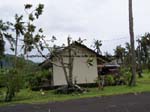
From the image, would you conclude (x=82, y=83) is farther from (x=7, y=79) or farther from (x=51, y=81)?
(x=7, y=79)

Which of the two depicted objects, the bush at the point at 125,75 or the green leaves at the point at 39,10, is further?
the bush at the point at 125,75

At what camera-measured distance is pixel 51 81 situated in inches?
1738

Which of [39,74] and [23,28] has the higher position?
[23,28]

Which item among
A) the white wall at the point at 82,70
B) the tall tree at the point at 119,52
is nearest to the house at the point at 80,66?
the white wall at the point at 82,70

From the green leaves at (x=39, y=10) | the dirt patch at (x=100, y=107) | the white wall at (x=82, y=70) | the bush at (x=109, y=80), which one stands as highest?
the green leaves at (x=39, y=10)

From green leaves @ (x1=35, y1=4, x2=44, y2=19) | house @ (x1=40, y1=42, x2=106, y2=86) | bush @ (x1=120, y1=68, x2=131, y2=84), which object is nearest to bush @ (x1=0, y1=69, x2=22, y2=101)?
green leaves @ (x1=35, y1=4, x2=44, y2=19)

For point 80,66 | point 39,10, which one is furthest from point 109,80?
point 39,10

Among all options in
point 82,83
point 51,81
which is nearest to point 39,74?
point 51,81

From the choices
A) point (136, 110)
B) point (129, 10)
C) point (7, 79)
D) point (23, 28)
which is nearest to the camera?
point (136, 110)

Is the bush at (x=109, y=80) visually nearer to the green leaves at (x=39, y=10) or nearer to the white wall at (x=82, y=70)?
the white wall at (x=82, y=70)

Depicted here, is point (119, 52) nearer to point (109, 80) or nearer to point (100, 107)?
point (109, 80)

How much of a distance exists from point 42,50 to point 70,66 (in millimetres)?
2844

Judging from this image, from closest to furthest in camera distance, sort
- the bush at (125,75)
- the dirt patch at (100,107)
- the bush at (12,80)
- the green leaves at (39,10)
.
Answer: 1. the dirt patch at (100,107)
2. the bush at (12,80)
3. the green leaves at (39,10)
4. the bush at (125,75)

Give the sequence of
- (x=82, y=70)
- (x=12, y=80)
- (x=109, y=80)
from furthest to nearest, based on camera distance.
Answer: (x=82, y=70)
(x=109, y=80)
(x=12, y=80)
